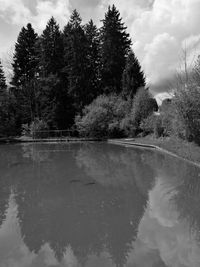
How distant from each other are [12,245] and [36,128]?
29707 mm

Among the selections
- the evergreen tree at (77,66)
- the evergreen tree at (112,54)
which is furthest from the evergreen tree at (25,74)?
the evergreen tree at (112,54)

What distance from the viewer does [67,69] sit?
3716 cm

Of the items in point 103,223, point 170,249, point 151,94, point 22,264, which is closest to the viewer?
point 22,264

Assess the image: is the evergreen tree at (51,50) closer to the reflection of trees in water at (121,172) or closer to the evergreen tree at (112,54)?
the evergreen tree at (112,54)

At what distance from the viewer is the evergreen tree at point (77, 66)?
3588cm

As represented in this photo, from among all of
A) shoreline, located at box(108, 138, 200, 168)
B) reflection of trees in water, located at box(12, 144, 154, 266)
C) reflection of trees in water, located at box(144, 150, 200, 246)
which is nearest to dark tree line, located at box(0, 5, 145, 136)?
shoreline, located at box(108, 138, 200, 168)

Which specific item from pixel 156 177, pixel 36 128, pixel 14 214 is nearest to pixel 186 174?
pixel 156 177

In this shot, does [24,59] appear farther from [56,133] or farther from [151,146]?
[151,146]

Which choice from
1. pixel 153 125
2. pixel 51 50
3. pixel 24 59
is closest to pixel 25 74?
pixel 24 59

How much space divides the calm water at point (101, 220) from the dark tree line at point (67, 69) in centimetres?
2572

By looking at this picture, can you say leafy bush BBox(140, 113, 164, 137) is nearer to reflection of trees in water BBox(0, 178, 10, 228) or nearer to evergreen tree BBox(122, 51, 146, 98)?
evergreen tree BBox(122, 51, 146, 98)

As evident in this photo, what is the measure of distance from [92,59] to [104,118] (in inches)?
443

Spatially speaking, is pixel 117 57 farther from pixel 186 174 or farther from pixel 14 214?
pixel 14 214

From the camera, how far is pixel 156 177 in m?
10.7
